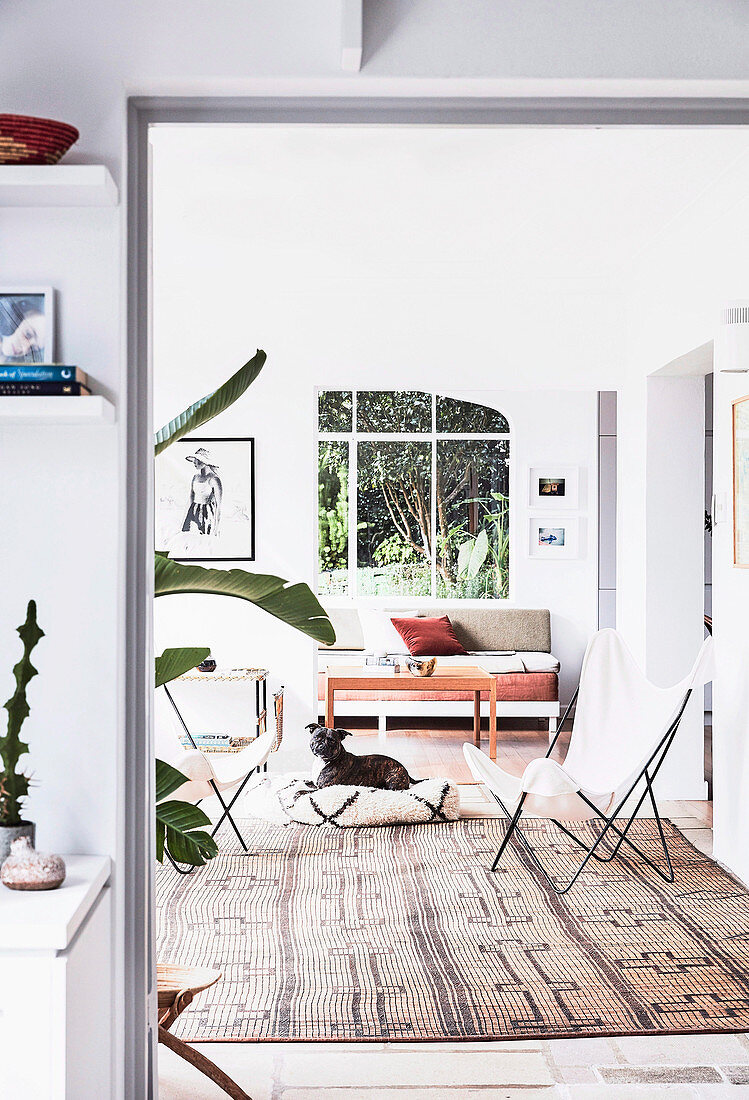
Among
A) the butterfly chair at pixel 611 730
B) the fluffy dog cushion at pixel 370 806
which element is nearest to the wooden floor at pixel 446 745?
the fluffy dog cushion at pixel 370 806

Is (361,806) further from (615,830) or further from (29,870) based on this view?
(29,870)

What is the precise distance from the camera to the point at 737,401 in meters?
4.06

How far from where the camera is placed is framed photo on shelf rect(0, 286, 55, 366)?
181 cm

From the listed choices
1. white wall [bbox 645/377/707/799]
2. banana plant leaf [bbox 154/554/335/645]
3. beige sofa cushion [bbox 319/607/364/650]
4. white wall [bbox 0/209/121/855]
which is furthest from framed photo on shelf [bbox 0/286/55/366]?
beige sofa cushion [bbox 319/607/364/650]

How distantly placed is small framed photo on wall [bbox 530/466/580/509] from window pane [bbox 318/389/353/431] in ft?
5.11

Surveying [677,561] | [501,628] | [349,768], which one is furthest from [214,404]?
[501,628]

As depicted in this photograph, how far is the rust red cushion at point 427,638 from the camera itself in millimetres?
7184

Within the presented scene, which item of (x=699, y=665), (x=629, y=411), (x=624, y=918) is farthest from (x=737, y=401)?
(x=624, y=918)

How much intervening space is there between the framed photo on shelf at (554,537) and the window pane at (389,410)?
1277 millimetres

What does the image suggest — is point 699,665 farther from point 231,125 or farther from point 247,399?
point 247,399

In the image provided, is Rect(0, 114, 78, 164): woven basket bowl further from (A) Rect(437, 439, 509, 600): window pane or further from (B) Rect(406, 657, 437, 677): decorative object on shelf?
(A) Rect(437, 439, 509, 600): window pane

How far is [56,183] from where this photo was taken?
1.66 meters

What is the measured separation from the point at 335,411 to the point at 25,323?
6273 millimetres

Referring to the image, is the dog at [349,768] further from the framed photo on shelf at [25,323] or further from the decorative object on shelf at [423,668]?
the framed photo on shelf at [25,323]
